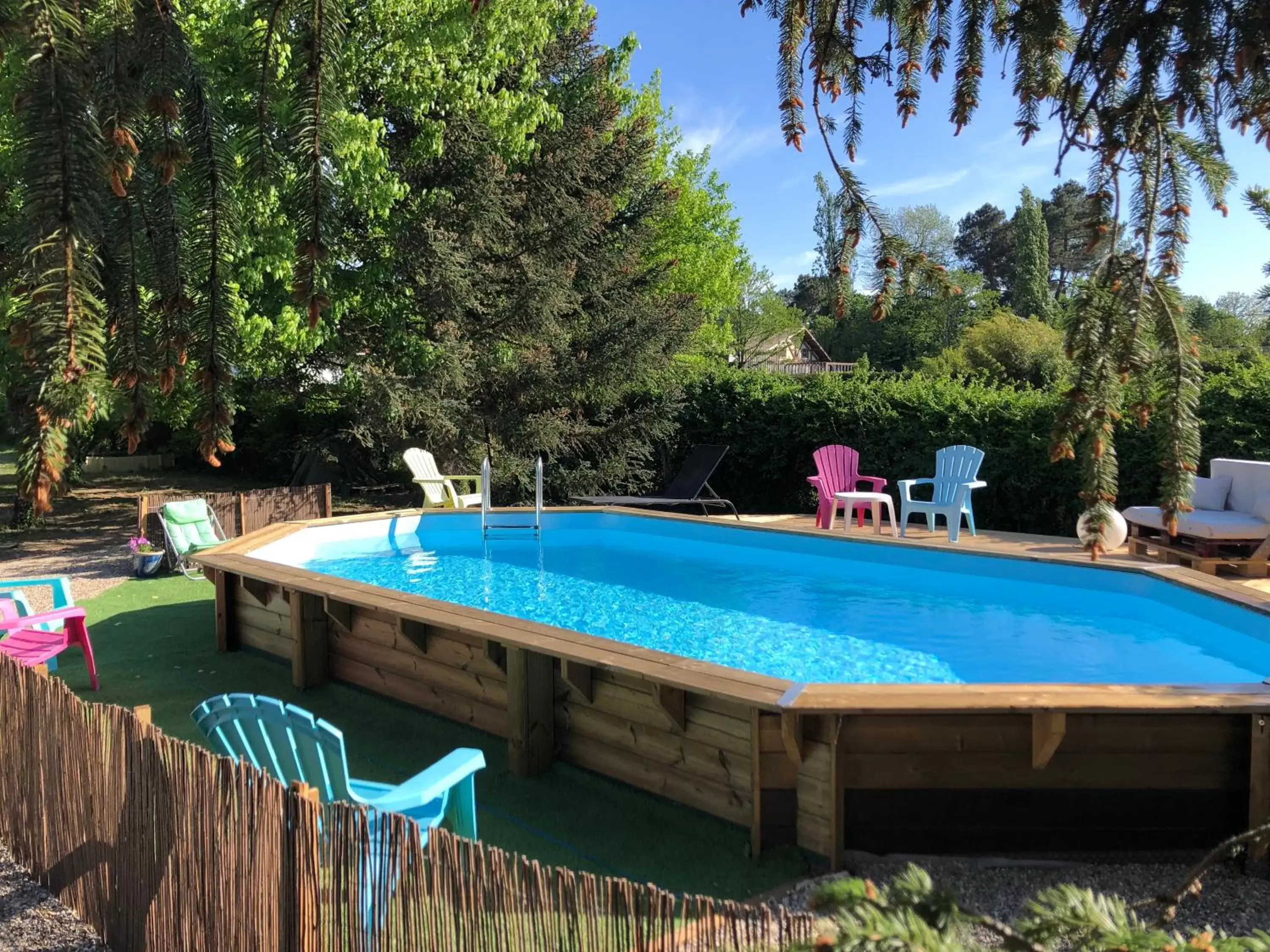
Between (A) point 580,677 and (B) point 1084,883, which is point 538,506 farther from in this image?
(B) point 1084,883

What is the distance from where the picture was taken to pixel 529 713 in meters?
4.10

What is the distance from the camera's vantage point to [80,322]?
967 mm

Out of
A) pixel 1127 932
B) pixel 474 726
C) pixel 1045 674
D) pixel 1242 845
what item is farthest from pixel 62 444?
pixel 1045 674

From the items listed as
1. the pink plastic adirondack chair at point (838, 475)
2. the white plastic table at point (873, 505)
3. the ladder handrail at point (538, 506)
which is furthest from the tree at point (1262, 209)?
the pink plastic adirondack chair at point (838, 475)

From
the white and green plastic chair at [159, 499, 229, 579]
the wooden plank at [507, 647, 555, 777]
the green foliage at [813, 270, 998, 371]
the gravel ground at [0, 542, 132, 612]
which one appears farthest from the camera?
the green foliage at [813, 270, 998, 371]

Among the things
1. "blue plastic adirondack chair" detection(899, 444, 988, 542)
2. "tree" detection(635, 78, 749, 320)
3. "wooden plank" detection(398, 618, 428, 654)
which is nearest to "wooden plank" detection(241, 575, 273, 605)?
"wooden plank" detection(398, 618, 428, 654)

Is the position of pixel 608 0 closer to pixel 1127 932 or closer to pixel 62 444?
pixel 62 444

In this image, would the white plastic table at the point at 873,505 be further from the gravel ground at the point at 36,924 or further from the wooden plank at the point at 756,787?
the gravel ground at the point at 36,924

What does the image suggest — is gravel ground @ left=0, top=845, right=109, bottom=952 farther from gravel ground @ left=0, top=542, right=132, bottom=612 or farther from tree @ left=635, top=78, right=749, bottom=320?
tree @ left=635, top=78, right=749, bottom=320

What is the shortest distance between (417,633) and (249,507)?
6221mm

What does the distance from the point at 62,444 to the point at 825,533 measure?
7.63 m

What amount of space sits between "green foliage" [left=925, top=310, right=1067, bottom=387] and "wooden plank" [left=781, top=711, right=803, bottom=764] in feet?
65.3

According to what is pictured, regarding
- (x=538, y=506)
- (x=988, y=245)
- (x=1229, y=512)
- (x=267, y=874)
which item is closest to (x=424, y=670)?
(x=267, y=874)

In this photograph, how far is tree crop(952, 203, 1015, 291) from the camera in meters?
50.6
